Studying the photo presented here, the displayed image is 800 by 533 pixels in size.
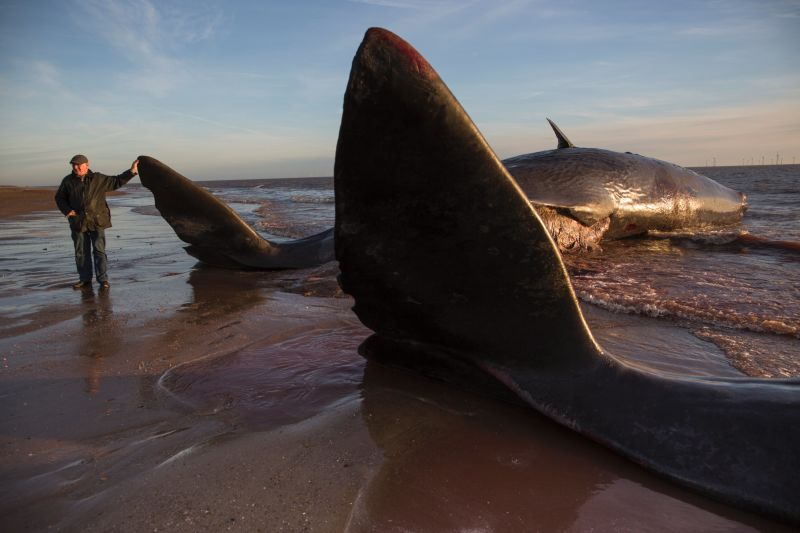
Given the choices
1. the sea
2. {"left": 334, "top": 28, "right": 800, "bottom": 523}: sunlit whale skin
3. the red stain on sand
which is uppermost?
the red stain on sand

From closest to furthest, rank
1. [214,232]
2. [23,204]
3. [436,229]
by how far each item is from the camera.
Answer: [436,229] < [214,232] < [23,204]

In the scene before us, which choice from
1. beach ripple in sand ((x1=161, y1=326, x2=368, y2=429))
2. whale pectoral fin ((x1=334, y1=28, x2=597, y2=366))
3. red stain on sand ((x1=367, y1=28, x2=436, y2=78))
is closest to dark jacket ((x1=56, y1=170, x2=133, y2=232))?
Result: beach ripple in sand ((x1=161, y1=326, x2=368, y2=429))

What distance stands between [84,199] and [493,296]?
5865 millimetres

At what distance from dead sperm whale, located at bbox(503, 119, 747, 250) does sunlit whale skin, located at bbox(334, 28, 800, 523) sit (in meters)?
4.14

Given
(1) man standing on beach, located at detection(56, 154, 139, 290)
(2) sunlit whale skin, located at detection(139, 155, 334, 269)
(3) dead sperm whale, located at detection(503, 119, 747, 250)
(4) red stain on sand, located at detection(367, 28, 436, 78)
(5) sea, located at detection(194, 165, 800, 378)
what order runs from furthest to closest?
(3) dead sperm whale, located at detection(503, 119, 747, 250) < (1) man standing on beach, located at detection(56, 154, 139, 290) < (2) sunlit whale skin, located at detection(139, 155, 334, 269) < (5) sea, located at detection(194, 165, 800, 378) < (4) red stain on sand, located at detection(367, 28, 436, 78)

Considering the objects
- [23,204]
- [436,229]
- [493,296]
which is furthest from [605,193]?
[23,204]

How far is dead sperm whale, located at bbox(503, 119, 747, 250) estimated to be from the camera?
6461 millimetres

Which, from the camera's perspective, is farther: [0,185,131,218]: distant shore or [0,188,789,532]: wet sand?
[0,185,131,218]: distant shore

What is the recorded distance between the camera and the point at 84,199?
6059mm

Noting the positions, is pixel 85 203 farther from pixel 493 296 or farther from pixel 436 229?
pixel 493 296

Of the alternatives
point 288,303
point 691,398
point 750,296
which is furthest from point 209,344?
point 750,296

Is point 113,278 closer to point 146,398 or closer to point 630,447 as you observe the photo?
point 146,398

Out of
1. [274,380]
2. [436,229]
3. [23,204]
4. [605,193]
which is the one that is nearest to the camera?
[436,229]

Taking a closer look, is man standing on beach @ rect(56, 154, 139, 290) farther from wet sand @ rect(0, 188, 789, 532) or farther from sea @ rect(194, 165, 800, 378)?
sea @ rect(194, 165, 800, 378)
